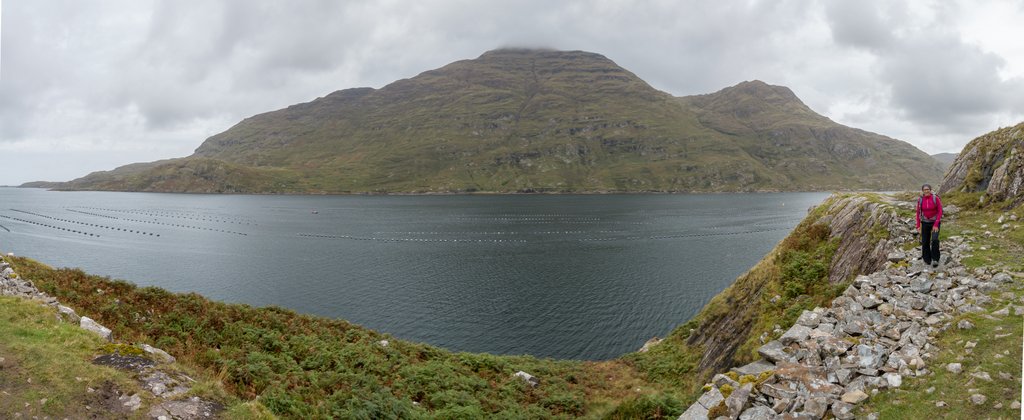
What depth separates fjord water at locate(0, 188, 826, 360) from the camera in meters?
57.3

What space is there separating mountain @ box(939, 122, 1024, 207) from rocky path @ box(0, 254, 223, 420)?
3503 cm

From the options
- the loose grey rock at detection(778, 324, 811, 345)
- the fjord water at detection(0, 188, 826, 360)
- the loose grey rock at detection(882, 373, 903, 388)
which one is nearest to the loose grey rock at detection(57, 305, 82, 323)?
the loose grey rock at detection(778, 324, 811, 345)

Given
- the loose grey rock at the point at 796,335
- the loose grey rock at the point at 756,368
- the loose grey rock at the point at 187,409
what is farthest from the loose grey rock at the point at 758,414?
the loose grey rock at the point at 187,409

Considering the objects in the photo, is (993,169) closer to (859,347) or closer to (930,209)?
(930,209)

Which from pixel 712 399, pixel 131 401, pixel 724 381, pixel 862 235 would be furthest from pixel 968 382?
pixel 131 401

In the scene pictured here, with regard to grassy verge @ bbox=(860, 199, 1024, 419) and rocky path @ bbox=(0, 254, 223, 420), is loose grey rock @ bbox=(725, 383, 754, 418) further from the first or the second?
rocky path @ bbox=(0, 254, 223, 420)

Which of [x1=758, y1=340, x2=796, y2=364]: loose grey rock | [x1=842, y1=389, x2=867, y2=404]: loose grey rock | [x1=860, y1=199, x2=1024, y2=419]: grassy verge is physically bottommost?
[x1=758, y1=340, x2=796, y2=364]: loose grey rock

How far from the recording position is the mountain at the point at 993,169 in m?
22.4

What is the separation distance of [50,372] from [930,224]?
3035 cm

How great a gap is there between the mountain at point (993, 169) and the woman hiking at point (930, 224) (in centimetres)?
808

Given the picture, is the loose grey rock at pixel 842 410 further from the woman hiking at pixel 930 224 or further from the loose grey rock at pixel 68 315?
the loose grey rock at pixel 68 315

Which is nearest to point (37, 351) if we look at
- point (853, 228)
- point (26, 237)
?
point (853, 228)

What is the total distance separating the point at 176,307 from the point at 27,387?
12527 mm

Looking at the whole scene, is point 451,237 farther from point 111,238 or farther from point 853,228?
point 853,228
